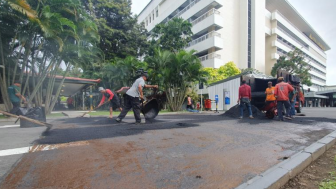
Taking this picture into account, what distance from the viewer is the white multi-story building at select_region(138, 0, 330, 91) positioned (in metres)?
30.7

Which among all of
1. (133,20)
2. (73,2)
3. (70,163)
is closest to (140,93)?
(70,163)

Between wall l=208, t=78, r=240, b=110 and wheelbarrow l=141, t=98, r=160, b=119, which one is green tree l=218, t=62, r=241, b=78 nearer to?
wall l=208, t=78, r=240, b=110

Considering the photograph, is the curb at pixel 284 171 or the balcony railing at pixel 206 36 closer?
the curb at pixel 284 171

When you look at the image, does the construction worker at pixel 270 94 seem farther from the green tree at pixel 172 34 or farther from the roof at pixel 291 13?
the roof at pixel 291 13

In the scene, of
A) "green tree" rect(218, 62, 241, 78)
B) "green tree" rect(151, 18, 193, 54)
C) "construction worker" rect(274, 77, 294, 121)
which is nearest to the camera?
"construction worker" rect(274, 77, 294, 121)

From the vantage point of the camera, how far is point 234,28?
3412cm

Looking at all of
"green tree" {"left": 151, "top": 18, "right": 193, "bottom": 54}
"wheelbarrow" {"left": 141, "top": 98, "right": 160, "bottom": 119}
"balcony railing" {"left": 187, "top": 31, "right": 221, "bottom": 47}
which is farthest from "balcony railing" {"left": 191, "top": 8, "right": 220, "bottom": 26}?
"wheelbarrow" {"left": 141, "top": 98, "right": 160, "bottom": 119}

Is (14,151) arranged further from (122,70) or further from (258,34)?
Result: (258,34)

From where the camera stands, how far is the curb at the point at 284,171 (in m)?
2.06

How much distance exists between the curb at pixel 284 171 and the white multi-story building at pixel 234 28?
1061 inches

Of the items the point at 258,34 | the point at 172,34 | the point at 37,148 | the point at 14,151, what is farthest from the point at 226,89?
the point at 258,34

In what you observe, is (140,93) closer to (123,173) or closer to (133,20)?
(123,173)

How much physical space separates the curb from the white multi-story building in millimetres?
26960

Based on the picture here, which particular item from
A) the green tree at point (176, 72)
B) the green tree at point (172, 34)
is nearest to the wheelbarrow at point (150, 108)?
the green tree at point (176, 72)
